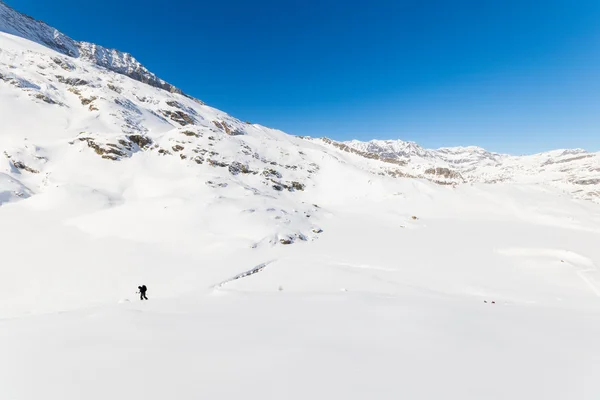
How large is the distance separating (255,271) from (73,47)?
169 metres

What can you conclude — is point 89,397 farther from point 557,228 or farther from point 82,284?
point 557,228

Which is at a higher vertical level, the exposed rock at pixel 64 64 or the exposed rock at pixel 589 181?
the exposed rock at pixel 64 64

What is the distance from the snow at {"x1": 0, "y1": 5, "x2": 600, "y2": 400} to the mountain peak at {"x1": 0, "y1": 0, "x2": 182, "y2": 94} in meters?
61.0

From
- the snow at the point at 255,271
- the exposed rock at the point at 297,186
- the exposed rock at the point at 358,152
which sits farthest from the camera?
the exposed rock at the point at 358,152

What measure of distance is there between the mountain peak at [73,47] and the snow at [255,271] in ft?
200

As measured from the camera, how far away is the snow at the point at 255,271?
14.6 feet

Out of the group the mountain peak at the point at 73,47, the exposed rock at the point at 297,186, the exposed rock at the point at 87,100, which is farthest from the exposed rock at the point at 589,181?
the mountain peak at the point at 73,47

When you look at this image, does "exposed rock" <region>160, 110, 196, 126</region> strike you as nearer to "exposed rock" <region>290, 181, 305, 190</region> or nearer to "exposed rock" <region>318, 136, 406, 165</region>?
"exposed rock" <region>290, 181, 305, 190</region>

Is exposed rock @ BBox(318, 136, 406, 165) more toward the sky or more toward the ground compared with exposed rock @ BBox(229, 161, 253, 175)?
more toward the sky

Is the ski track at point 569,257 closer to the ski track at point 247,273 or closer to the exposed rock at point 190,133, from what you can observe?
the ski track at point 247,273

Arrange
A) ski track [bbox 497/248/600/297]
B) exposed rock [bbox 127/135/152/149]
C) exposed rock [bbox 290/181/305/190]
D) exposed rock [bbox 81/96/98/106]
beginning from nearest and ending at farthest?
ski track [bbox 497/248/600/297], exposed rock [bbox 127/135/152/149], exposed rock [bbox 290/181/305/190], exposed rock [bbox 81/96/98/106]

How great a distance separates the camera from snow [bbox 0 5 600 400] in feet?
14.6

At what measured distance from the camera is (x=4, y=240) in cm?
2262

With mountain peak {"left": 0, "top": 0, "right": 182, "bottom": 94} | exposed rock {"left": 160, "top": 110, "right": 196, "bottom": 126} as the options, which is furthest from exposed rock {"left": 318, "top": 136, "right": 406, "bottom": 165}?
mountain peak {"left": 0, "top": 0, "right": 182, "bottom": 94}
